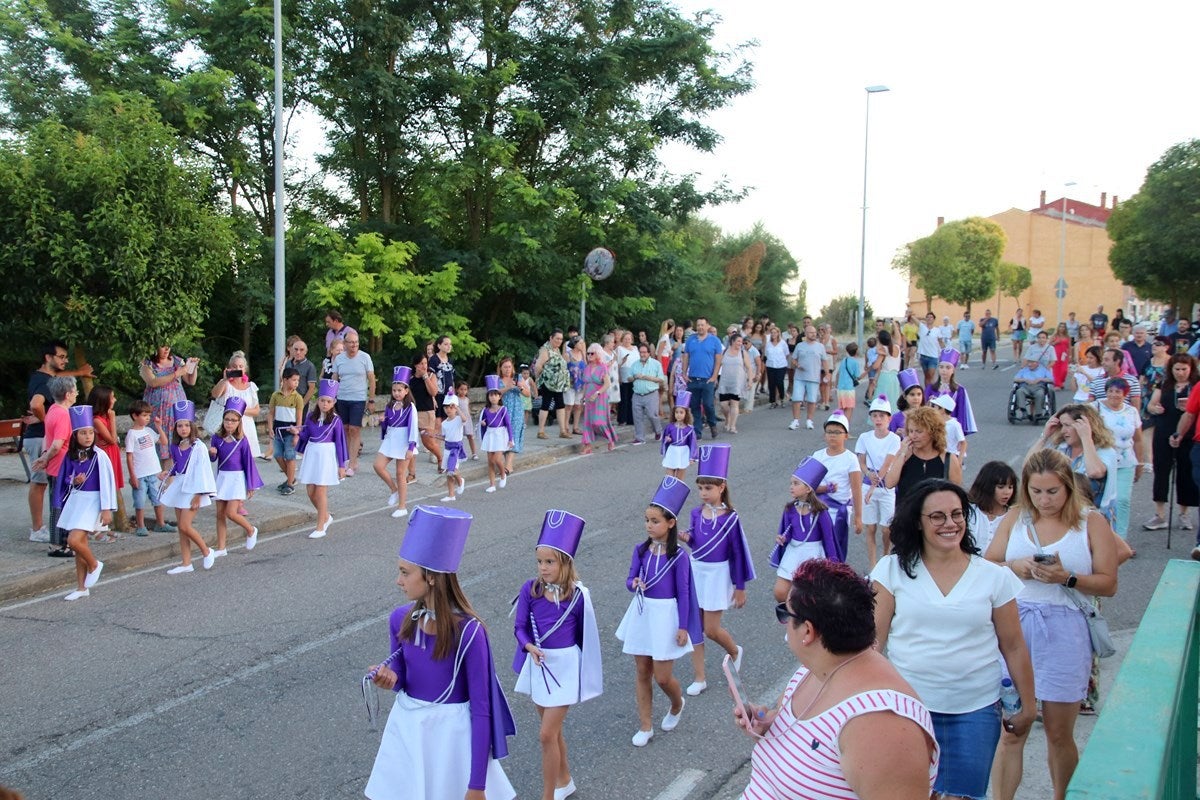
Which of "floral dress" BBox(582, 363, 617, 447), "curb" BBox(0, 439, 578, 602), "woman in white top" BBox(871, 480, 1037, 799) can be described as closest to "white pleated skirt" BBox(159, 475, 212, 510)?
"curb" BBox(0, 439, 578, 602)

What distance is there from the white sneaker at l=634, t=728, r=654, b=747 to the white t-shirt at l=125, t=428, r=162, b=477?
644 cm

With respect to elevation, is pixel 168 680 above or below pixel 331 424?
below

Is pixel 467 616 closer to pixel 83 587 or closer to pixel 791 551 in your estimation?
pixel 791 551

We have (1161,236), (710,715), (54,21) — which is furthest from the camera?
(1161,236)

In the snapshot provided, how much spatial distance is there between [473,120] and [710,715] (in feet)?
54.1

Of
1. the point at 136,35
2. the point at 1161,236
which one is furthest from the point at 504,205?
the point at 1161,236

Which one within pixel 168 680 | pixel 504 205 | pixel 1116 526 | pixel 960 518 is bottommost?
pixel 168 680

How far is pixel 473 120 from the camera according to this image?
20.4 m

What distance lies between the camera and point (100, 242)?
10.0 meters

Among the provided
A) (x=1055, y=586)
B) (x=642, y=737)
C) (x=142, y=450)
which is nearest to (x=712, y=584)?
(x=642, y=737)

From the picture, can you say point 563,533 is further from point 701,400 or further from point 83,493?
point 701,400

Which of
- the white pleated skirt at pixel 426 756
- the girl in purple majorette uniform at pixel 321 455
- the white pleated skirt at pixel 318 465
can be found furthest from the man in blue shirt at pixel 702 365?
the white pleated skirt at pixel 426 756

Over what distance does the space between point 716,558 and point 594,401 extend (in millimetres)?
9859

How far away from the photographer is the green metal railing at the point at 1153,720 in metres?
1.78
